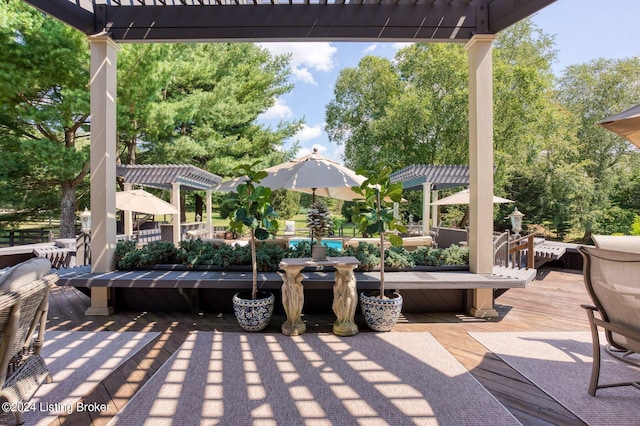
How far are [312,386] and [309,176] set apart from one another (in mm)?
2455

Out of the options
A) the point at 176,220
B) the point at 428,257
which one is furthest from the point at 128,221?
the point at 428,257

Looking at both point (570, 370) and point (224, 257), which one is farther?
point (224, 257)

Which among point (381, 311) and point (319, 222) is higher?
point (319, 222)

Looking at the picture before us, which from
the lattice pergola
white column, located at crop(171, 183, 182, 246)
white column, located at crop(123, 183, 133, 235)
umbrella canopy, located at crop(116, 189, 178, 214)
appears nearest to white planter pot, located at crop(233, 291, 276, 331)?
the lattice pergola

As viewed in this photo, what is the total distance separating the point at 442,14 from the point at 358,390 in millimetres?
4530

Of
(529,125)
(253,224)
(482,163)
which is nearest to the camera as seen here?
(253,224)

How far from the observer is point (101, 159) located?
408cm

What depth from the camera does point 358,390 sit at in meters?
2.38


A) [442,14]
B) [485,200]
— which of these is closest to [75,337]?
[485,200]

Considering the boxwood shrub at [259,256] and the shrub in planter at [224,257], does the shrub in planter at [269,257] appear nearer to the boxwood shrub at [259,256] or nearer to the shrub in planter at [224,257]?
the boxwood shrub at [259,256]

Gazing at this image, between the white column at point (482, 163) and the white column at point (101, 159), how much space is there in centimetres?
482

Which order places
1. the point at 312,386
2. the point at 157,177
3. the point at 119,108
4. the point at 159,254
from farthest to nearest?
1. the point at 157,177
2. the point at 119,108
3. the point at 159,254
4. the point at 312,386

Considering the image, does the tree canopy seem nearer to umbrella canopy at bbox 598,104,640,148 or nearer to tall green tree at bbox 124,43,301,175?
tall green tree at bbox 124,43,301,175

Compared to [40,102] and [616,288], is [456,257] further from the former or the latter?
[40,102]
